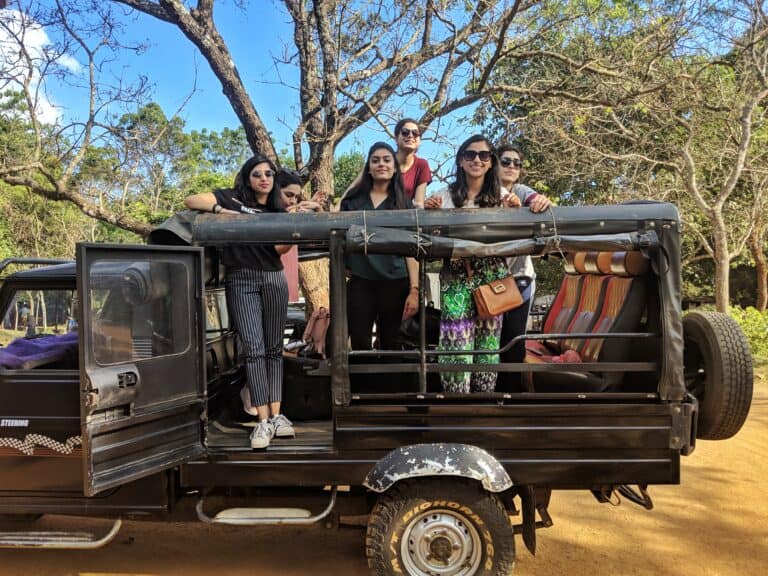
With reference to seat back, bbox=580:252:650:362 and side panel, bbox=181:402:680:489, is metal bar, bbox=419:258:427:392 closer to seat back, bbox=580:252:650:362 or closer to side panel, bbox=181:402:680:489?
side panel, bbox=181:402:680:489

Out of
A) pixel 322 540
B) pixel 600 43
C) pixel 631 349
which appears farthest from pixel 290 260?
pixel 600 43

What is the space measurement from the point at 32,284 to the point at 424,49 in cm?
649

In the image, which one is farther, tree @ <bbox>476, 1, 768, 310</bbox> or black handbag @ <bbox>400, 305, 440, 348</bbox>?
tree @ <bbox>476, 1, 768, 310</bbox>

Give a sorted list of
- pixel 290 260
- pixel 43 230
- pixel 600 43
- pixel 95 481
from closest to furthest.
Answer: pixel 95 481 → pixel 290 260 → pixel 600 43 → pixel 43 230

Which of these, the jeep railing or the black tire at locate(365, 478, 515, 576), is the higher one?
the jeep railing

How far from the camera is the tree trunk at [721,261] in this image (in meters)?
9.80

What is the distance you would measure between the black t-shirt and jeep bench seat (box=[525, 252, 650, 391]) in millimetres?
1632

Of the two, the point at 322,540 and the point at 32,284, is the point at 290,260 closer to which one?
the point at 32,284

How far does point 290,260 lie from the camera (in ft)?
14.2

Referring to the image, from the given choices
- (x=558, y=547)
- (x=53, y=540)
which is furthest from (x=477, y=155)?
(x=53, y=540)

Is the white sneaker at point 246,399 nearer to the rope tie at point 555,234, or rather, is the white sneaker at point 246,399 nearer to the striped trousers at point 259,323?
the striped trousers at point 259,323

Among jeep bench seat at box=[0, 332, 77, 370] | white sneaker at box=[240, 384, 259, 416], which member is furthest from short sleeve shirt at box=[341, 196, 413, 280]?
jeep bench seat at box=[0, 332, 77, 370]

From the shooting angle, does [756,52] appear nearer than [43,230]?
Yes

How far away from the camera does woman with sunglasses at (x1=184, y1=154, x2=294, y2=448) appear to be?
11.3 ft
